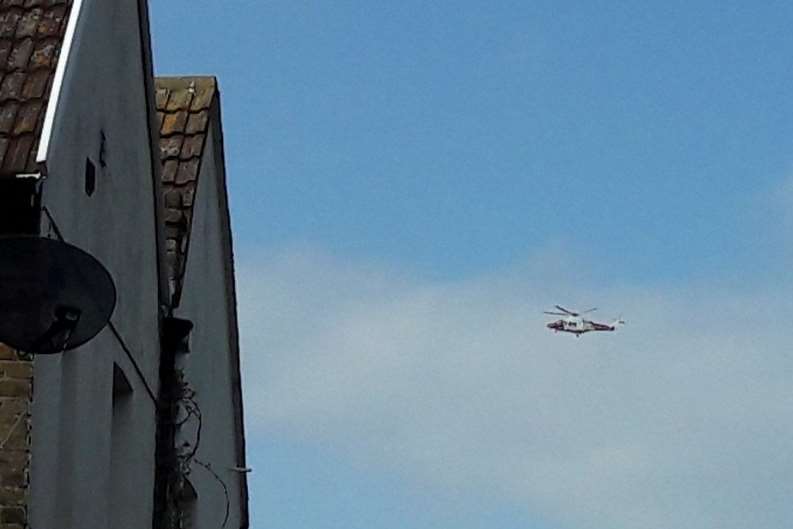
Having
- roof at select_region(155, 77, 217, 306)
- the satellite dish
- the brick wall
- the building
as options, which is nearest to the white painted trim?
the building

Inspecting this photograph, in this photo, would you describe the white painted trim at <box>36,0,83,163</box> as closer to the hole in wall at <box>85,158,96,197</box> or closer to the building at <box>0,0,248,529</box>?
the building at <box>0,0,248,529</box>

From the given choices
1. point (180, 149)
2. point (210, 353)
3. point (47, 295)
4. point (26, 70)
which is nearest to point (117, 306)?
point (26, 70)

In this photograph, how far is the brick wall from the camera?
12.0 metres

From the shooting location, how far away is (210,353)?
19.8 m

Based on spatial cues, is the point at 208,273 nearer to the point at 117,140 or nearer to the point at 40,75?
the point at 117,140

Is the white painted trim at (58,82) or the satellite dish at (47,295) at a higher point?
the white painted trim at (58,82)

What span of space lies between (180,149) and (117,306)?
427 cm

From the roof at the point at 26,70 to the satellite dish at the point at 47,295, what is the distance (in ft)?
4.28

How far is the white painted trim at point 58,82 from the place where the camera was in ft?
40.6

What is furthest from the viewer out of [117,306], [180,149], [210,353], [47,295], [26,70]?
[210,353]

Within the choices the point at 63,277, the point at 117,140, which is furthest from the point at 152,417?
the point at 63,277

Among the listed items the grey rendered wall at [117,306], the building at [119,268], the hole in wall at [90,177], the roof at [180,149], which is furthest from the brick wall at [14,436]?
the roof at [180,149]

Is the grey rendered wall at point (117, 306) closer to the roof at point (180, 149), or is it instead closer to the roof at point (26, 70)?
the roof at point (26, 70)

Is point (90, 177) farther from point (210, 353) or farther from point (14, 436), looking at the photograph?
point (210, 353)
